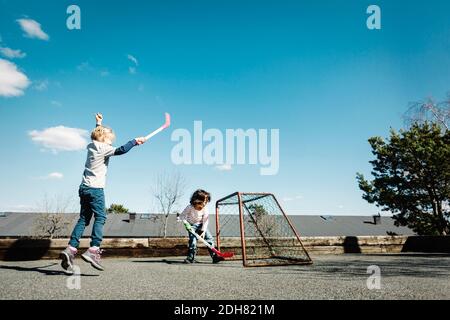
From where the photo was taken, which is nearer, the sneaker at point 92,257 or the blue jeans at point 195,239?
the sneaker at point 92,257

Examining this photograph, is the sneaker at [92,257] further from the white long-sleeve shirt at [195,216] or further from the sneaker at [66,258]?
the white long-sleeve shirt at [195,216]

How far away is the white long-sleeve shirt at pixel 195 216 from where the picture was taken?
596 cm

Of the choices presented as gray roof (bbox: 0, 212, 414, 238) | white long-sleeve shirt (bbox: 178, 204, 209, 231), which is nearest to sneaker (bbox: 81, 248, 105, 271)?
white long-sleeve shirt (bbox: 178, 204, 209, 231)

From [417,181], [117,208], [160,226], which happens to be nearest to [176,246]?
[417,181]

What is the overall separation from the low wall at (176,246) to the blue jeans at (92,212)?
7.80ft

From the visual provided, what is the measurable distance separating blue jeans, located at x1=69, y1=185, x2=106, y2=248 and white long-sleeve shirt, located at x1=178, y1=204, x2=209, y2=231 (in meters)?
2.25

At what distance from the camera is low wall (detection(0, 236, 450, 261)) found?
5707 mm

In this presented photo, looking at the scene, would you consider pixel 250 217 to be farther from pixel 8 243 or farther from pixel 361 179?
pixel 361 179

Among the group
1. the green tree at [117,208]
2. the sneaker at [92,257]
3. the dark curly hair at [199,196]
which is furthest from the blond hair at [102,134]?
the green tree at [117,208]

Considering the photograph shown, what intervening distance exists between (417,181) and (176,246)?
19.9 metres

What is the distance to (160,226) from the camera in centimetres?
4131
